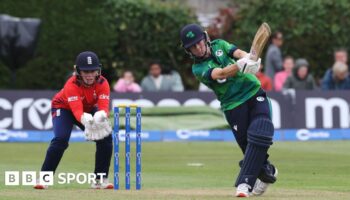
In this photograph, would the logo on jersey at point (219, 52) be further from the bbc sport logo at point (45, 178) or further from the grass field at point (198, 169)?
the bbc sport logo at point (45, 178)

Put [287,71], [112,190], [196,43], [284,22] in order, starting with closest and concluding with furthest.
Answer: [196,43], [112,190], [287,71], [284,22]

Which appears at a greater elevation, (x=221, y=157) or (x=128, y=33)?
(x=128, y=33)

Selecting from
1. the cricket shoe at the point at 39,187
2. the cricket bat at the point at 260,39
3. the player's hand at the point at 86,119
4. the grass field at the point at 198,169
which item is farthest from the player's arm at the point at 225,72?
the cricket shoe at the point at 39,187

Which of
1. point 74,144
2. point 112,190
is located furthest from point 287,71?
point 112,190

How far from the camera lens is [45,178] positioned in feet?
39.4

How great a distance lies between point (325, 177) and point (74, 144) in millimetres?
8286

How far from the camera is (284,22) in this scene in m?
26.7

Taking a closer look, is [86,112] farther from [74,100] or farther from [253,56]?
[253,56]

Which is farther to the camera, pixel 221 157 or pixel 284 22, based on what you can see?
pixel 284 22

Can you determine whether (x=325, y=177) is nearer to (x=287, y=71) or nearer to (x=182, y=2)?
(x=287, y=71)

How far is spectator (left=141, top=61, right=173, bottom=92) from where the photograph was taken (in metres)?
23.3

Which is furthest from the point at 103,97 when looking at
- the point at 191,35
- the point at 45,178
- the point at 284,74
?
the point at 284,74

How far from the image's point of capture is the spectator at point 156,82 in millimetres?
23266

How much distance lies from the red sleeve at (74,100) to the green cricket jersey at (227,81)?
4.50ft
